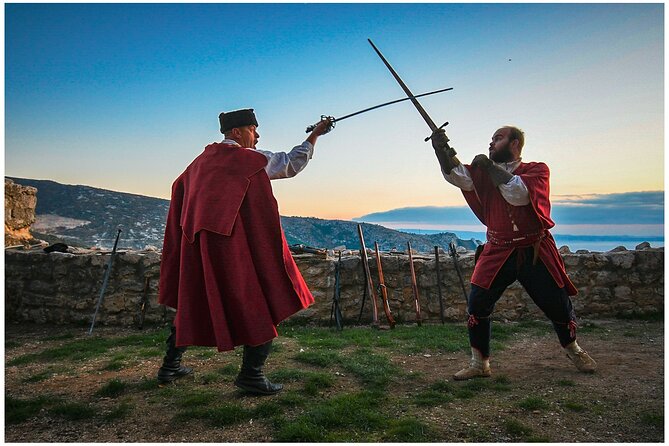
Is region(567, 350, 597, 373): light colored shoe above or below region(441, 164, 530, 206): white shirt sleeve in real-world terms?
below

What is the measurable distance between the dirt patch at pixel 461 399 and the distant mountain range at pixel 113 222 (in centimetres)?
826

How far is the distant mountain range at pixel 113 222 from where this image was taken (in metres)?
15.1

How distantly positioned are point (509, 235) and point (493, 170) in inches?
19.1

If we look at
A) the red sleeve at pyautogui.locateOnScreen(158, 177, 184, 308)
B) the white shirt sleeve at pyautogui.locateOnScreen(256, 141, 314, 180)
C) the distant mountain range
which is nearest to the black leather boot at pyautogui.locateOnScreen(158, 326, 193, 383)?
the red sleeve at pyautogui.locateOnScreen(158, 177, 184, 308)

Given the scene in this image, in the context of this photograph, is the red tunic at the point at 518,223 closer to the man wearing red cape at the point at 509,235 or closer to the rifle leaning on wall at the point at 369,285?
the man wearing red cape at the point at 509,235

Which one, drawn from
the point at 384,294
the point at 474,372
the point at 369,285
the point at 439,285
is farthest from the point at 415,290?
the point at 474,372

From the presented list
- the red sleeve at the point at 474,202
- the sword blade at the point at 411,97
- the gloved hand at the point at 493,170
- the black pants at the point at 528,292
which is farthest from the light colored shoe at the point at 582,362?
the sword blade at the point at 411,97

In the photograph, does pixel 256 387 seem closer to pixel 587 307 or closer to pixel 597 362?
pixel 597 362

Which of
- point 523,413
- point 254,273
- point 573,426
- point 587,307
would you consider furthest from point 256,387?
point 587,307

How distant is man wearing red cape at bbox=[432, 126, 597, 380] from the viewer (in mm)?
3707

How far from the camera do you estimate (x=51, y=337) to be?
18.9 ft

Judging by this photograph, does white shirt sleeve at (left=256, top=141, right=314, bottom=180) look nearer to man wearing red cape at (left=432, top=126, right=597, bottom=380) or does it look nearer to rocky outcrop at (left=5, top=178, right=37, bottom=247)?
man wearing red cape at (left=432, top=126, right=597, bottom=380)

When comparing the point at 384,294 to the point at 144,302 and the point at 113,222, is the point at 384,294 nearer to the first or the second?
the point at 144,302

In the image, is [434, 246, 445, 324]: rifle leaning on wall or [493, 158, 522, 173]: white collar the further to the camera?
[434, 246, 445, 324]: rifle leaning on wall
